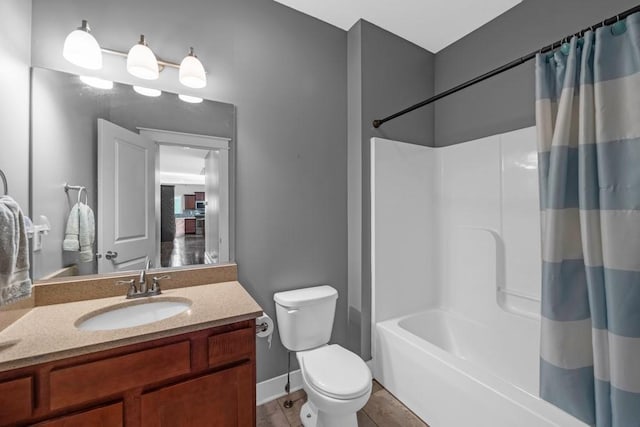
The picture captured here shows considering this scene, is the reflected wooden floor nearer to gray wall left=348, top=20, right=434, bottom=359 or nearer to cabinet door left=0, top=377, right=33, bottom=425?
cabinet door left=0, top=377, right=33, bottom=425

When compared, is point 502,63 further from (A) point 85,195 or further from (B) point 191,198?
(A) point 85,195

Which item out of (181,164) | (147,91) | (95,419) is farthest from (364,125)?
(95,419)

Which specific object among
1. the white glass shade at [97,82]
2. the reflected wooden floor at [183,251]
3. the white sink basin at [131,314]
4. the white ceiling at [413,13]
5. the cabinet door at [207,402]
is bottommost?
the cabinet door at [207,402]

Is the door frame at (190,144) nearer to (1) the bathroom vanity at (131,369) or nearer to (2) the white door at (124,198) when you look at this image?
(2) the white door at (124,198)

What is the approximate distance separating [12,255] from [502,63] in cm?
296

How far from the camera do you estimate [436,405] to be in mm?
1621

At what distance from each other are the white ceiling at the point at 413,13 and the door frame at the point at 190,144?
1132mm

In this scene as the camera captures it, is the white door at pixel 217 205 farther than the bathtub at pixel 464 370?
Yes

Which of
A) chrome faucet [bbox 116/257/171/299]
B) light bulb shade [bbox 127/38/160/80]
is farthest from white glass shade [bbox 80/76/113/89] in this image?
chrome faucet [bbox 116/257/171/299]

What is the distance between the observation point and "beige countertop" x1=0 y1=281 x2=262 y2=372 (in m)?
0.86

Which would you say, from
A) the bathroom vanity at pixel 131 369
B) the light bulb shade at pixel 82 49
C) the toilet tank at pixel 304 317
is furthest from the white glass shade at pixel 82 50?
the toilet tank at pixel 304 317

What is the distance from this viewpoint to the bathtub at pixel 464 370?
1283mm

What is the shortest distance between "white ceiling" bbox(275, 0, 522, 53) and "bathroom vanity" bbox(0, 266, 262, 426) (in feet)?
6.76

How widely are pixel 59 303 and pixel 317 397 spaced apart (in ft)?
4.33
